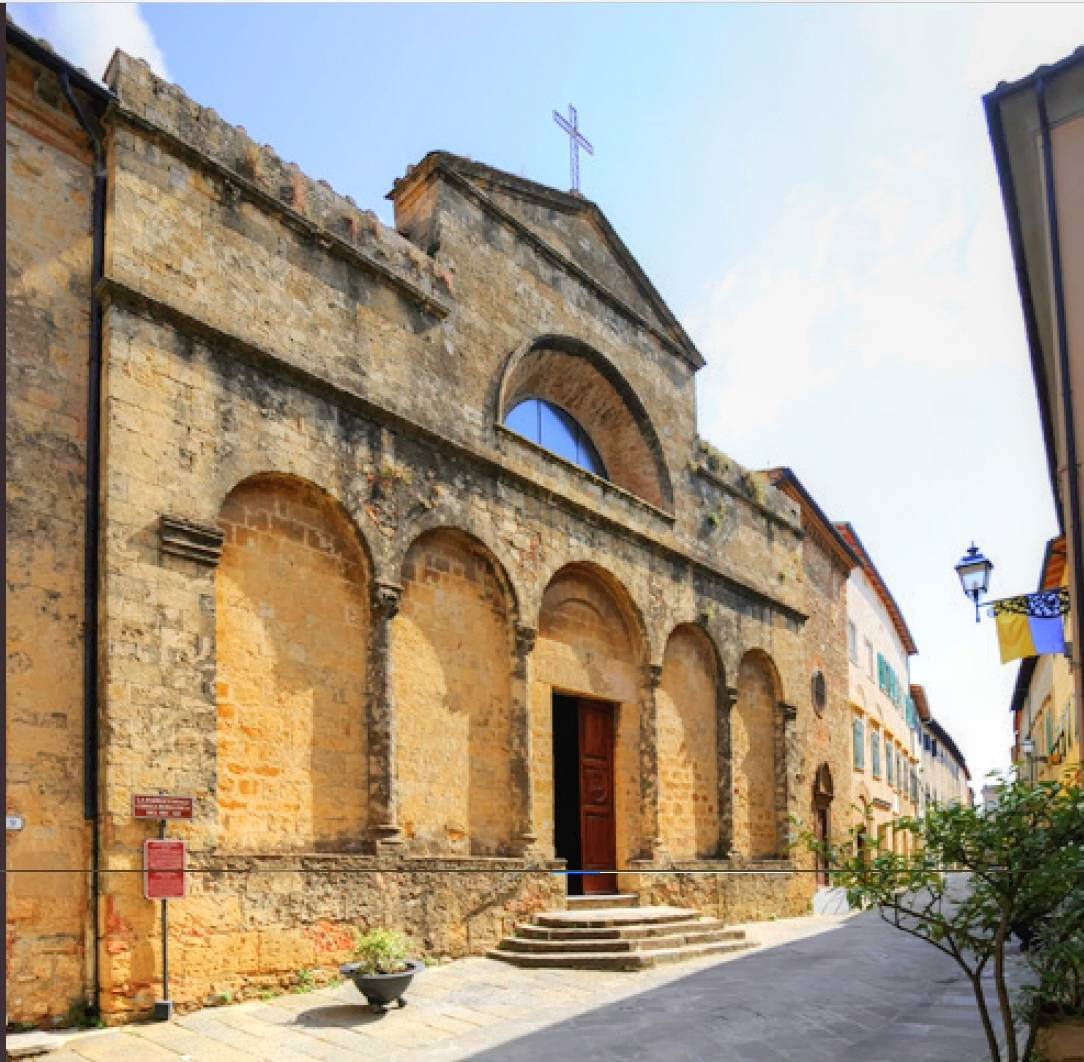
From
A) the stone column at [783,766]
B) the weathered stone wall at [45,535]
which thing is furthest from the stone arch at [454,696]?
the stone column at [783,766]

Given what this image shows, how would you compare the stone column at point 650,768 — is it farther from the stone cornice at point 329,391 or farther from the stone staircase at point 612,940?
the stone cornice at point 329,391

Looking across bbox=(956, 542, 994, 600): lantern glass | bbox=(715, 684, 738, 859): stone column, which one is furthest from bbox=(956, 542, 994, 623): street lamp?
bbox=(715, 684, 738, 859): stone column

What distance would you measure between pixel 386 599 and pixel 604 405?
6828 millimetres

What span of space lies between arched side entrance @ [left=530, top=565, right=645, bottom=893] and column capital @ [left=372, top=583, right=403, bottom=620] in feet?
10.2

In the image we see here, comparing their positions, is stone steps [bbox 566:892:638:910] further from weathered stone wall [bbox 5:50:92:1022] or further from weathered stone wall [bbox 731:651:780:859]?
weathered stone wall [bbox 5:50:92:1022]

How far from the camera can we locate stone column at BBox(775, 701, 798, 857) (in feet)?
63.8

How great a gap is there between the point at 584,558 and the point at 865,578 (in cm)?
1924

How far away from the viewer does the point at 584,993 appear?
1033 cm

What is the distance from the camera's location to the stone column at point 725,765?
57.4ft

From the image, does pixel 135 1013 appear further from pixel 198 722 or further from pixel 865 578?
pixel 865 578

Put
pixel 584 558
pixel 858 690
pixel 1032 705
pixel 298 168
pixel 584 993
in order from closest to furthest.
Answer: pixel 584 993
pixel 298 168
pixel 584 558
pixel 858 690
pixel 1032 705

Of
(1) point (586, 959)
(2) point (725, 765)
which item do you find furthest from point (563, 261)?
(1) point (586, 959)

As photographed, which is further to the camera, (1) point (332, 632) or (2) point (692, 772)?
(2) point (692, 772)

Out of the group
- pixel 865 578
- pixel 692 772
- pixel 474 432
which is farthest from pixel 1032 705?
pixel 474 432
